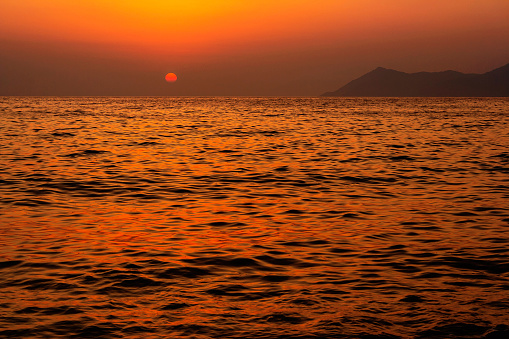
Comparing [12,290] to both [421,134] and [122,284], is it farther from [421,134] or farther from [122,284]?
[421,134]

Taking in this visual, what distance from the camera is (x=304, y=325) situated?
8.45 meters

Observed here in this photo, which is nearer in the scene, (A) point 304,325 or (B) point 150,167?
(A) point 304,325

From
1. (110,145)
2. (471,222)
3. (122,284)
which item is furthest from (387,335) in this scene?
(110,145)

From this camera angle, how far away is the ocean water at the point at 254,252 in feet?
28.2

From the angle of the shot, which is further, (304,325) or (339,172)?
(339,172)

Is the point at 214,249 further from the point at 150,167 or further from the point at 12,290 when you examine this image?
the point at 150,167

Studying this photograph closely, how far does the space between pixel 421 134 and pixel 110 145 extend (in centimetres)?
2442

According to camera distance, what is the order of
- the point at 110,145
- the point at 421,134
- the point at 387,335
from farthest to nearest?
the point at 421,134 < the point at 110,145 < the point at 387,335

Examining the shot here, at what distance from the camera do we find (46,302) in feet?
30.6

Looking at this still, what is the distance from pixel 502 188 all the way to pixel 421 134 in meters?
29.0

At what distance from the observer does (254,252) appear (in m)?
12.4

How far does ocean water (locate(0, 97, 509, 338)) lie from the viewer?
8609mm

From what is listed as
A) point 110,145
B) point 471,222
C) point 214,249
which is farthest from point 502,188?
point 110,145

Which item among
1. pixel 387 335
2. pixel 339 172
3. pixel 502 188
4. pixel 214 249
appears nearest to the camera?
pixel 387 335
